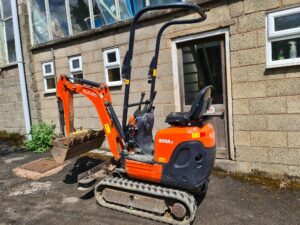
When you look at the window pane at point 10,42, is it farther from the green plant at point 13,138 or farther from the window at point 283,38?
the window at point 283,38

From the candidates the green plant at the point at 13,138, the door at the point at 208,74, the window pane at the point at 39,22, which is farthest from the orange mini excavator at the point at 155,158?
the green plant at the point at 13,138

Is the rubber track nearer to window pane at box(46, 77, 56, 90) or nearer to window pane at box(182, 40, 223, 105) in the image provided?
window pane at box(182, 40, 223, 105)

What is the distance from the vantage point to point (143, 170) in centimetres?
382

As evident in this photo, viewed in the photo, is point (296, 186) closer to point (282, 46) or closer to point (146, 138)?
point (282, 46)

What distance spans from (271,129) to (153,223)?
2.62 metres

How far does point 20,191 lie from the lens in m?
4.85

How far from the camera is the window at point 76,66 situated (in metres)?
7.23

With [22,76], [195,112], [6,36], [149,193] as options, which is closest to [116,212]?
[149,193]

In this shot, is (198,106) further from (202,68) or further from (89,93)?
(202,68)

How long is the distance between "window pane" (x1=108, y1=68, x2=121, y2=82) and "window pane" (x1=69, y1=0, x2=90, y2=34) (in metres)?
1.47

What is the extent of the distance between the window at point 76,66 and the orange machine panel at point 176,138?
4.44m

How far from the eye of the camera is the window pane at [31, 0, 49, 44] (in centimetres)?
800

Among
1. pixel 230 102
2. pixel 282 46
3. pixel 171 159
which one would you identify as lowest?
pixel 171 159

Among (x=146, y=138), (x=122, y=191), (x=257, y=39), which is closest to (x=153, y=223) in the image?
(x=122, y=191)
